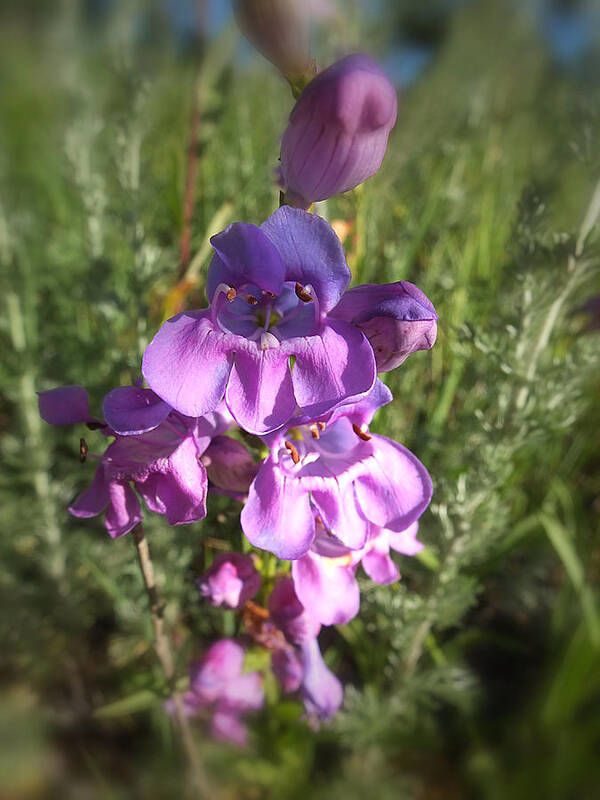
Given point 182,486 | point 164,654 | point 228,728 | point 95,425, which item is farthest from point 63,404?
point 228,728

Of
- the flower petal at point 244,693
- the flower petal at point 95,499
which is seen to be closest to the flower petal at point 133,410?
the flower petal at point 95,499

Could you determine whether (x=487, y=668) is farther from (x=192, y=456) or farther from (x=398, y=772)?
(x=192, y=456)

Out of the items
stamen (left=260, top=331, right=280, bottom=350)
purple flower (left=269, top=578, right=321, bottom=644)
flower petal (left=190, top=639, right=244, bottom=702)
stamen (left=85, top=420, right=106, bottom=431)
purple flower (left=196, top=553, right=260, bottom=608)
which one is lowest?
flower petal (left=190, top=639, right=244, bottom=702)

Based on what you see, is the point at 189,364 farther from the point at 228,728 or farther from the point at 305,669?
the point at 228,728

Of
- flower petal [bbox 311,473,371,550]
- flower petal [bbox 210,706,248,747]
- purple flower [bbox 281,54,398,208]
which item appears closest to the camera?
purple flower [bbox 281,54,398,208]

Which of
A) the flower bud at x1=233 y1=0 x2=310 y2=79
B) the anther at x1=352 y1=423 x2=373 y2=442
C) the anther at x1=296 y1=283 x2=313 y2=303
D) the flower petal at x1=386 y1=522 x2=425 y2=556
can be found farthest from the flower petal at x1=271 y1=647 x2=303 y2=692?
the flower bud at x1=233 y1=0 x2=310 y2=79

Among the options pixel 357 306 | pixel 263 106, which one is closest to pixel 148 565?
pixel 357 306

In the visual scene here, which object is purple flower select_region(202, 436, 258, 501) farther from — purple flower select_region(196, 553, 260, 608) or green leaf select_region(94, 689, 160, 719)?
green leaf select_region(94, 689, 160, 719)
